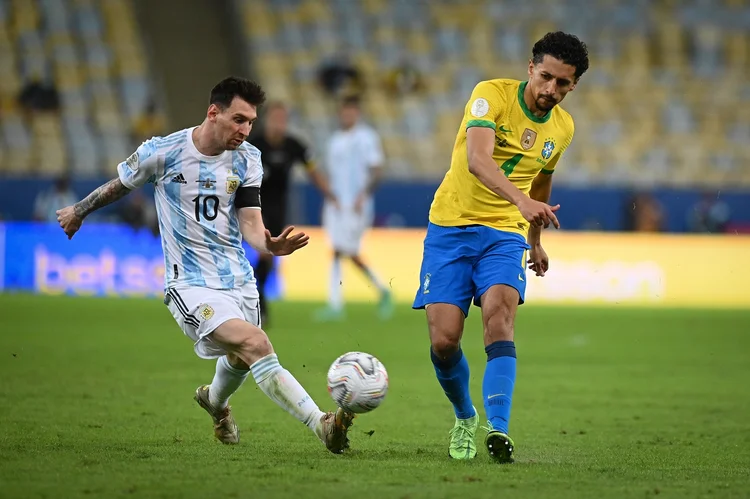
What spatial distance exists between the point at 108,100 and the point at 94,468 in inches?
816

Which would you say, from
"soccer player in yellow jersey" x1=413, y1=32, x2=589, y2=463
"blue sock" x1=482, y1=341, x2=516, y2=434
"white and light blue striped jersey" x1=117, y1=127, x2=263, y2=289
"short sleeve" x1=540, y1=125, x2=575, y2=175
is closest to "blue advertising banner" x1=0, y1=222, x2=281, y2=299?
"short sleeve" x1=540, y1=125, x2=575, y2=175

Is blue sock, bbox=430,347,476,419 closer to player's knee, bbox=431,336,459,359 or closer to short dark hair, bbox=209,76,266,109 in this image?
player's knee, bbox=431,336,459,359

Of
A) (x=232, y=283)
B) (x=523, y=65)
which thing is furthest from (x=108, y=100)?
(x=232, y=283)

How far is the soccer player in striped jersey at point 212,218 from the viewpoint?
255 inches

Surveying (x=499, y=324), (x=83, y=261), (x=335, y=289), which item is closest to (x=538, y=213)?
(x=499, y=324)

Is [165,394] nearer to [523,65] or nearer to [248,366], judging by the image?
[248,366]

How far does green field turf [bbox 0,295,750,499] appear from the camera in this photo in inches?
216

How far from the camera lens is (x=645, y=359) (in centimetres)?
1239

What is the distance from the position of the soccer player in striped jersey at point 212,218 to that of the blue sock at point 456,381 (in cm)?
69

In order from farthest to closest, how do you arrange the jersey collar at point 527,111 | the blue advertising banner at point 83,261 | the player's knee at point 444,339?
1. the blue advertising banner at point 83,261
2. the jersey collar at point 527,111
3. the player's knee at point 444,339

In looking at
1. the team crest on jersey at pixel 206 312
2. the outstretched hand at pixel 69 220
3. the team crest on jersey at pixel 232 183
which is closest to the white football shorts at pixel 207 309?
the team crest on jersey at pixel 206 312

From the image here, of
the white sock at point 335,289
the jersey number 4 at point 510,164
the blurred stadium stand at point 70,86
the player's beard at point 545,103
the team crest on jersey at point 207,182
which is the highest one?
the blurred stadium stand at point 70,86

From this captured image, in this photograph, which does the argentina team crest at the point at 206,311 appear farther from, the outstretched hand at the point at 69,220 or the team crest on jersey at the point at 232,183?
the outstretched hand at the point at 69,220

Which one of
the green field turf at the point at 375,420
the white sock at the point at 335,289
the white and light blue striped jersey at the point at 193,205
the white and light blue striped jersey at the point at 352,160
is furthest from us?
the white and light blue striped jersey at the point at 352,160
